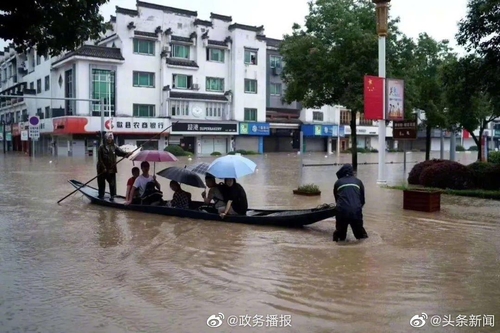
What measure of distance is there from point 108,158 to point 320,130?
50.7m

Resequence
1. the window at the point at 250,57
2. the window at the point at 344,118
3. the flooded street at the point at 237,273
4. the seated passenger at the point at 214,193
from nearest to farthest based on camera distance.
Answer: the flooded street at the point at 237,273, the seated passenger at the point at 214,193, the window at the point at 250,57, the window at the point at 344,118

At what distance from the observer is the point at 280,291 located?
21.0 feet

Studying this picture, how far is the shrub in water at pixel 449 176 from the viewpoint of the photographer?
17281 millimetres

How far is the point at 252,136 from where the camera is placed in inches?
2295

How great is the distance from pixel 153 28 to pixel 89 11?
148 feet

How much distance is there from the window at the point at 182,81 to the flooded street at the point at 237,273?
40.7m

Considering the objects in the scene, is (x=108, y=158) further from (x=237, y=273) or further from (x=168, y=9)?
(x=168, y=9)

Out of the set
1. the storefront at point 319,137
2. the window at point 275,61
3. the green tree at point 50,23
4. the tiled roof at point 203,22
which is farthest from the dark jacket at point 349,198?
the storefront at point 319,137

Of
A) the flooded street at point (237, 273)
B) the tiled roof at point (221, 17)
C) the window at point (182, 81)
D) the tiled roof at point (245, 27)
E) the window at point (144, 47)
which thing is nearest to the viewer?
the flooded street at point (237, 273)

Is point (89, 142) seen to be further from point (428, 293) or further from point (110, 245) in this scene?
point (428, 293)

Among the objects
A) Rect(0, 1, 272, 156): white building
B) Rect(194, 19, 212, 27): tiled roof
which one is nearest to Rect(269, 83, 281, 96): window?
Rect(0, 1, 272, 156): white building

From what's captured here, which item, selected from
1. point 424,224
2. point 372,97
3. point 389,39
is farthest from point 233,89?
point 424,224

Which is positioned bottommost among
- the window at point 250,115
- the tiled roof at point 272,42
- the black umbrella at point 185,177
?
the black umbrella at point 185,177

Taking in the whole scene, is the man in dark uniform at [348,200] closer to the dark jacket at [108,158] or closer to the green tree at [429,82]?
the dark jacket at [108,158]
